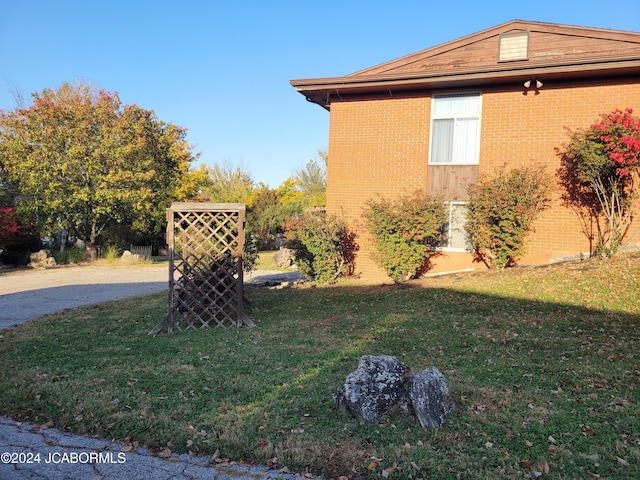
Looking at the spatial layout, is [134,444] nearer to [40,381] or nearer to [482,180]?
[40,381]

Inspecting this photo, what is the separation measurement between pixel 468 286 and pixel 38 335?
7919 millimetres

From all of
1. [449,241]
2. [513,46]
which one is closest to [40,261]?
[449,241]

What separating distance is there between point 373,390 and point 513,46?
466 inches

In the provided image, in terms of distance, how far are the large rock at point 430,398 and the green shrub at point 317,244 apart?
758 cm

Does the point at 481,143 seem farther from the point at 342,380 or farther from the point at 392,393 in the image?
the point at 392,393

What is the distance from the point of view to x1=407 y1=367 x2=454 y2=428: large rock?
13.1ft

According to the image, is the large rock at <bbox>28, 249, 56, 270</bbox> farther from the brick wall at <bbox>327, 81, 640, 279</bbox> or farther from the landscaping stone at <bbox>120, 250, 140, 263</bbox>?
the brick wall at <bbox>327, 81, 640, 279</bbox>

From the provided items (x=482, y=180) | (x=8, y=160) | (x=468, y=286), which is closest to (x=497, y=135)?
(x=482, y=180)

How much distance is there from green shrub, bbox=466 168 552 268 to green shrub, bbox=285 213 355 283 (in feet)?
11.3

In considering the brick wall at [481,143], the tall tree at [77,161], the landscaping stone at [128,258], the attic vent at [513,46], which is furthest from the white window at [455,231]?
the landscaping stone at [128,258]

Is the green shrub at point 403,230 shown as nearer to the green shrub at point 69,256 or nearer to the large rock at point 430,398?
the large rock at point 430,398

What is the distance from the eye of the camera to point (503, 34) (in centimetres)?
1290

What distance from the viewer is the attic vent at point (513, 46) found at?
12665 mm

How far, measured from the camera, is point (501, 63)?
40.4 ft
